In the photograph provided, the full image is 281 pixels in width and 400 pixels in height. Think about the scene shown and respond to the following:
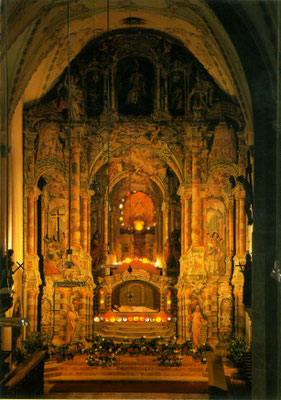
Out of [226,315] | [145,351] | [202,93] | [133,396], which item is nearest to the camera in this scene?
[133,396]

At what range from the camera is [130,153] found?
23.3m

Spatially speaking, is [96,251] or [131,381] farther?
[96,251]

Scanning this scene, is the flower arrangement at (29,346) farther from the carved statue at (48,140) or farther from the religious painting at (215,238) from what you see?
the religious painting at (215,238)

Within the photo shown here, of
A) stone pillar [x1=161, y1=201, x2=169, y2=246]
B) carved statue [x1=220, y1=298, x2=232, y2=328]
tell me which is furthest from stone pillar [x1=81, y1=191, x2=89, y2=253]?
carved statue [x1=220, y1=298, x2=232, y2=328]

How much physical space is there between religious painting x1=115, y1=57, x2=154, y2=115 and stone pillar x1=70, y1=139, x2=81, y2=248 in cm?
215

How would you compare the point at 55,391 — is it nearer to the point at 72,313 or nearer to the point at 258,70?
the point at 72,313

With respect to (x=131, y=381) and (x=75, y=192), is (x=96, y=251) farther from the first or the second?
(x=131, y=381)

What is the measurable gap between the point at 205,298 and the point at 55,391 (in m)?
6.79

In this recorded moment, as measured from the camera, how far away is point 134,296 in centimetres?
2439

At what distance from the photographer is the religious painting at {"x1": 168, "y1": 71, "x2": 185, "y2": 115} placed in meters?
21.8

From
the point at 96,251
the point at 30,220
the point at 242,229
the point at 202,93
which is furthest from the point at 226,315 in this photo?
the point at 202,93

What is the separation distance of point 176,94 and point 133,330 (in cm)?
847

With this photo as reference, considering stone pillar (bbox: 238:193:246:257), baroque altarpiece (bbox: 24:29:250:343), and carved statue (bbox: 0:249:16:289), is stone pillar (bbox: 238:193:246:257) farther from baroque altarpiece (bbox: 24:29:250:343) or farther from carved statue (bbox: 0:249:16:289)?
carved statue (bbox: 0:249:16:289)

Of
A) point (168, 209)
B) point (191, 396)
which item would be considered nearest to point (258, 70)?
point (191, 396)
